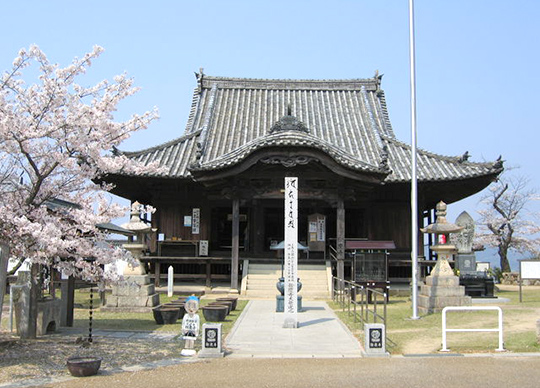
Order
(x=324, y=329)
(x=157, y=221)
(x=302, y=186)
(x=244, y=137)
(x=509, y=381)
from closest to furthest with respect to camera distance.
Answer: (x=509, y=381) → (x=324, y=329) → (x=302, y=186) → (x=157, y=221) → (x=244, y=137)

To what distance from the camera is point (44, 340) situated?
11.3m

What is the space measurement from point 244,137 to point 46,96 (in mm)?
16752

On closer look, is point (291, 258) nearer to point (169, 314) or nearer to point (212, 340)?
point (169, 314)

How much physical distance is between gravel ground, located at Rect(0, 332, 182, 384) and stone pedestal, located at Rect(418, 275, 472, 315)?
26.0 feet

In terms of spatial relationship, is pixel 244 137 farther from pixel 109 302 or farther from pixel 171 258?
pixel 109 302

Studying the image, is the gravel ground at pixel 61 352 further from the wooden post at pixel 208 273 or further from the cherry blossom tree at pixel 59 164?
the wooden post at pixel 208 273

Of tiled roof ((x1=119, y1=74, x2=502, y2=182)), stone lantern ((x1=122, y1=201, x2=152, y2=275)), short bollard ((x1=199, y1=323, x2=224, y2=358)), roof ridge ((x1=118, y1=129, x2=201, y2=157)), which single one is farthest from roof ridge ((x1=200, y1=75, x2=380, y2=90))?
short bollard ((x1=199, y1=323, x2=224, y2=358))

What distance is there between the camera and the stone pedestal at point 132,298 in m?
16.4

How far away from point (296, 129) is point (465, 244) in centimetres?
864

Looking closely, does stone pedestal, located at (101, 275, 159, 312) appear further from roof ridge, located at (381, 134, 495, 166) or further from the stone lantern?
roof ridge, located at (381, 134, 495, 166)

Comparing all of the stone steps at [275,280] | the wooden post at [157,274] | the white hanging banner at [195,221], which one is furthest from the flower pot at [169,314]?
the white hanging banner at [195,221]

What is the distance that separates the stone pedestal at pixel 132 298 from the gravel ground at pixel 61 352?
455 centimetres

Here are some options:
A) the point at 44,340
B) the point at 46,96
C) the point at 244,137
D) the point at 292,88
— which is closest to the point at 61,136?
the point at 46,96

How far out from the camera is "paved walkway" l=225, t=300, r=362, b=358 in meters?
10.3
